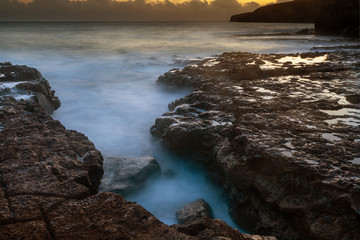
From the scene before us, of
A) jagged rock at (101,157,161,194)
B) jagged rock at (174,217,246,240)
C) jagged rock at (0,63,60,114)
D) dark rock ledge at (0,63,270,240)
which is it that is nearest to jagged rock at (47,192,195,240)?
dark rock ledge at (0,63,270,240)

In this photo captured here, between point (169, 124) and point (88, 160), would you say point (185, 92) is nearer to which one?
point (169, 124)

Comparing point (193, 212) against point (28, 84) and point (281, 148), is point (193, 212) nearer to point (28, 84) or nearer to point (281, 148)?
point (281, 148)

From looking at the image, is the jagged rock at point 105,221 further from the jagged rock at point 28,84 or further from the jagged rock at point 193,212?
the jagged rock at point 28,84

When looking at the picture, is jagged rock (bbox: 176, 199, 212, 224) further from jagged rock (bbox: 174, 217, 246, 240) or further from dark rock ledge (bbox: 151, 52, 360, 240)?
jagged rock (bbox: 174, 217, 246, 240)

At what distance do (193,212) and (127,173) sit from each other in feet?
3.92

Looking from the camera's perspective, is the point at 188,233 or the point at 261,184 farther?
the point at 261,184

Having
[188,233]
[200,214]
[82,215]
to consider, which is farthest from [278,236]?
[82,215]

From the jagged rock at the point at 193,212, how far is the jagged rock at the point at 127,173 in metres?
0.82

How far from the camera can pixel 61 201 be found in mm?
2236

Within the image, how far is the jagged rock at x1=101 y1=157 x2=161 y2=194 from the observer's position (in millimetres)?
3834

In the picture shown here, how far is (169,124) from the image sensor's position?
16.4 ft

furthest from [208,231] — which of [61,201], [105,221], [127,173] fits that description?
[127,173]

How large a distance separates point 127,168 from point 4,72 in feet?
15.6

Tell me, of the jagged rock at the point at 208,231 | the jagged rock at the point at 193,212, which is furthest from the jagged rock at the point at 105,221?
the jagged rock at the point at 193,212
